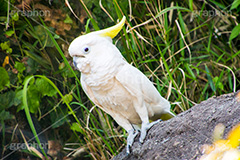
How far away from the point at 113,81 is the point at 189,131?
0.40m

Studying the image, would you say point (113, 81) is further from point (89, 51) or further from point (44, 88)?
point (44, 88)

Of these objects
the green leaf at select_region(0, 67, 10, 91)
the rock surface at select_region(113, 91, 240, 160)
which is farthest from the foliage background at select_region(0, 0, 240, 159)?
the rock surface at select_region(113, 91, 240, 160)

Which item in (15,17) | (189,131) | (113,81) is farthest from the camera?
(15,17)

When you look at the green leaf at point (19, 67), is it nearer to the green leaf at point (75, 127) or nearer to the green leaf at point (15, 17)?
the green leaf at point (15, 17)

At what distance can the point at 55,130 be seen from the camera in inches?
84.1

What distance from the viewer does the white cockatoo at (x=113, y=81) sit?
4.18 ft

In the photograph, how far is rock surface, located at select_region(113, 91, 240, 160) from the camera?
1.13 m

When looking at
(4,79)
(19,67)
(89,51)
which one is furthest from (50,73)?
(89,51)

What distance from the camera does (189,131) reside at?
1.19 m

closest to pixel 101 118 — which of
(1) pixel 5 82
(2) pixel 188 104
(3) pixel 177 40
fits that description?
(2) pixel 188 104

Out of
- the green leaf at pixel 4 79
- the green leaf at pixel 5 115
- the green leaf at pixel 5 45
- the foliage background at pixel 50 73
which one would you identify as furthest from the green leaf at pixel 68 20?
the green leaf at pixel 5 115

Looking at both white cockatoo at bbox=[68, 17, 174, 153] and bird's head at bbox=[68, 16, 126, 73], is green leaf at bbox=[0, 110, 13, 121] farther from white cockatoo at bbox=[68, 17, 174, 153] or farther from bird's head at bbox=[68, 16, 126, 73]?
bird's head at bbox=[68, 16, 126, 73]

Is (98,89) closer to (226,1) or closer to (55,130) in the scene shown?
(55,130)

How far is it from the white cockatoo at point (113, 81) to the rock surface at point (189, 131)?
77 mm
